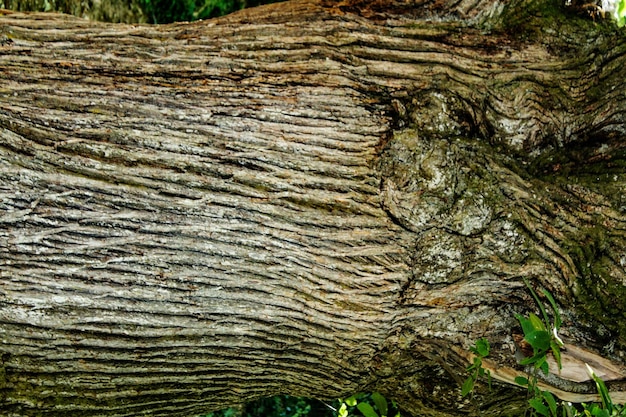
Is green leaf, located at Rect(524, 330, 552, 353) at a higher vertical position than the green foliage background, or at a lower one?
lower

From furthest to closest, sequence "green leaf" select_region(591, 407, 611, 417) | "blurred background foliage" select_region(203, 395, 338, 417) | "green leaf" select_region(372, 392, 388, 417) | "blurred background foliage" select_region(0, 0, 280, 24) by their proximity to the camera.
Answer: "blurred background foliage" select_region(203, 395, 338, 417), "blurred background foliage" select_region(0, 0, 280, 24), "green leaf" select_region(372, 392, 388, 417), "green leaf" select_region(591, 407, 611, 417)

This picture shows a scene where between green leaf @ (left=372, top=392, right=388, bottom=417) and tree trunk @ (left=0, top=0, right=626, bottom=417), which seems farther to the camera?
green leaf @ (left=372, top=392, right=388, bottom=417)

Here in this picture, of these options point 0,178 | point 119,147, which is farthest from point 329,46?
point 0,178

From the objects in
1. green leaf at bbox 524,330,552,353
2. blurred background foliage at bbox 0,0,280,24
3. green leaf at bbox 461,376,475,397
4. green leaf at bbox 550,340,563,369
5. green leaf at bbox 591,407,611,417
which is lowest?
green leaf at bbox 461,376,475,397

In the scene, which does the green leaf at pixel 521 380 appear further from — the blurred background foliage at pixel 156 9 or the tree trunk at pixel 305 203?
the blurred background foliage at pixel 156 9

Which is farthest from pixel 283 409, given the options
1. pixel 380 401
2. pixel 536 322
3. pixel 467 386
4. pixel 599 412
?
pixel 599 412

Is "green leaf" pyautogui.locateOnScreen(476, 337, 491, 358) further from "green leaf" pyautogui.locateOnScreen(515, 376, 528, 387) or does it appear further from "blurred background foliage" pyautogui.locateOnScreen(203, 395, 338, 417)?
"blurred background foliage" pyautogui.locateOnScreen(203, 395, 338, 417)

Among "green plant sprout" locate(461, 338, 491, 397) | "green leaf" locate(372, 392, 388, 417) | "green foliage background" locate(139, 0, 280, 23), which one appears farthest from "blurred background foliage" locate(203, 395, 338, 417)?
"green foliage background" locate(139, 0, 280, 23)

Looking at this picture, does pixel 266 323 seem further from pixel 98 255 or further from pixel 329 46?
pixel 329 46

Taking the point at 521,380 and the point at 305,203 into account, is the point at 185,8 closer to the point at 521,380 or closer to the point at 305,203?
the point at 305,203

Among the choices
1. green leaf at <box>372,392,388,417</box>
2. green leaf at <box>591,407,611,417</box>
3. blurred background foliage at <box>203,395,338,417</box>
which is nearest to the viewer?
green leaf at <box>591,407,611,417</box>
